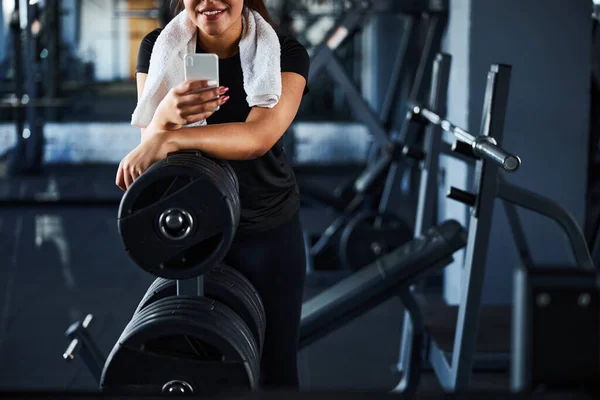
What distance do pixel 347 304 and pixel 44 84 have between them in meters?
6.52

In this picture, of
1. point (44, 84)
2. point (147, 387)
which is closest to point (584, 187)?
point (147, 387)

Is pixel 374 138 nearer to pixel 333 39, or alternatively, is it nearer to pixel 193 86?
pixel 333 39

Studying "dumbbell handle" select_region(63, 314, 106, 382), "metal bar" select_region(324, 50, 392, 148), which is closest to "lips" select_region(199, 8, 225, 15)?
"dumbbell handle" select_region(63, 314, 106, 382)

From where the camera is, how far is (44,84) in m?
7.96

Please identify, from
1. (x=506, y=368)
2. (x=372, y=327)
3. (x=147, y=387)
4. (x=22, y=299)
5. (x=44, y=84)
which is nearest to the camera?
(x=147, y=387)

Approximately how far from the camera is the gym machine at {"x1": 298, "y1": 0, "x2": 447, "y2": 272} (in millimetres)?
3717

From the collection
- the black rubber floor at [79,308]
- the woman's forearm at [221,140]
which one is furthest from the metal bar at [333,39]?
the woman's forearm at [221,140]

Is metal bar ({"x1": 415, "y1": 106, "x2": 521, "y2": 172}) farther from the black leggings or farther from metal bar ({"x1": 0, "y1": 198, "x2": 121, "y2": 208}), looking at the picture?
metal bar ({"x1": 0, "y1": 198, "x2": 121, "y2": 208})

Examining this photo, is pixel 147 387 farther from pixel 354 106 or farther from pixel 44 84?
pixel 44 84

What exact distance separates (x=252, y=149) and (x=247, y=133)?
0.03m

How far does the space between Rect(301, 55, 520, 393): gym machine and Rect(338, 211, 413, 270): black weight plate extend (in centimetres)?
91

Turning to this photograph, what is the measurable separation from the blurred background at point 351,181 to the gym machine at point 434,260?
11.2 inches

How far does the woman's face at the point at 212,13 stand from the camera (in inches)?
52.6

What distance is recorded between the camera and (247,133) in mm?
1294
